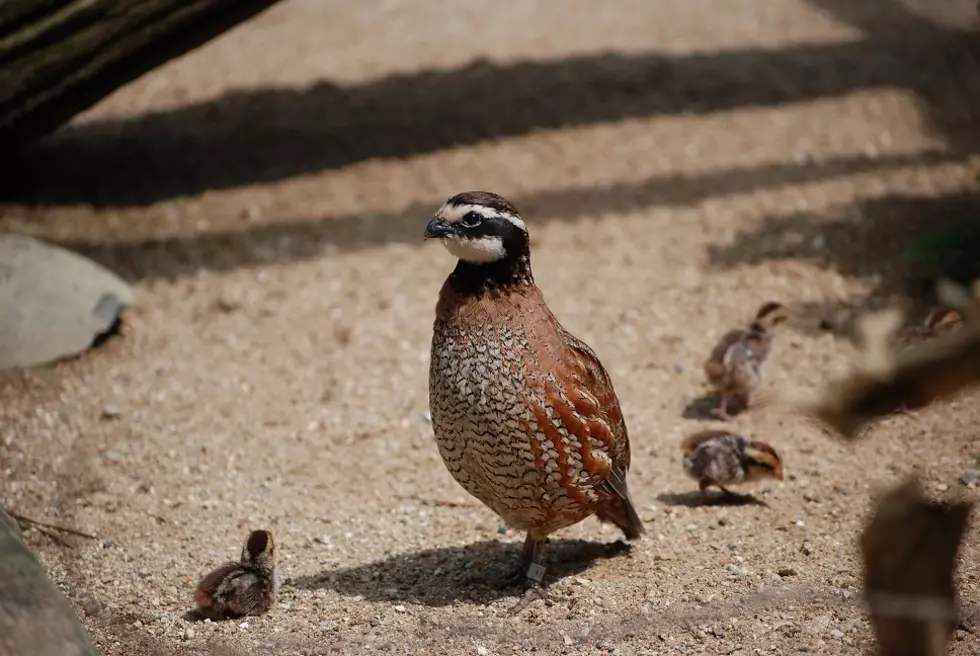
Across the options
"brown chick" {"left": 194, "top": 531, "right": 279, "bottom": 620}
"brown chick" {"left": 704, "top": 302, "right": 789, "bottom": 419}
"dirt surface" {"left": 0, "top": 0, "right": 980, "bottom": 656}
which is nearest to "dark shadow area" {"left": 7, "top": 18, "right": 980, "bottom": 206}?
"dirt surface" {"left": 0, "top": 0, "right": 980, "bottom": 656}

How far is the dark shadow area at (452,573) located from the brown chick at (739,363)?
1.89 meters

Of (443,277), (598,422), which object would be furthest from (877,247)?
(598,422)

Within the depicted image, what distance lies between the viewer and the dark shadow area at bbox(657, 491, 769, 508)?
7.05 m

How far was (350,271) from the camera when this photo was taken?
32.4 feet

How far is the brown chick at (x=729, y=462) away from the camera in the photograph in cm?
685

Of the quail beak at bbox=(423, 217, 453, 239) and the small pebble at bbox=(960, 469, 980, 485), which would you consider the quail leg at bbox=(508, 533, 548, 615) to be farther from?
the small pebble at bbox=(960, 469, 980, 485)

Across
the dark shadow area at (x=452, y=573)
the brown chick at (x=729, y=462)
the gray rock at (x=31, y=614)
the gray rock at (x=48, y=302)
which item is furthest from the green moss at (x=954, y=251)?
the gray rock at (x=31, y=614)

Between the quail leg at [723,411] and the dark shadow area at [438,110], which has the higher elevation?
the dark shadow area at [438,110]

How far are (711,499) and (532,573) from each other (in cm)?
165

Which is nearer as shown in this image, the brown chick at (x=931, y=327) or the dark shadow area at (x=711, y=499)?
the dark shadow area at (x=711, y=499)

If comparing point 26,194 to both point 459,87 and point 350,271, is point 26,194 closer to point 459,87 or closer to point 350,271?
point 350,271

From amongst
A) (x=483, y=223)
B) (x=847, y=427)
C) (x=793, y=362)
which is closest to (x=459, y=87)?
(x=793, y=362)

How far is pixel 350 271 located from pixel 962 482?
200 inches

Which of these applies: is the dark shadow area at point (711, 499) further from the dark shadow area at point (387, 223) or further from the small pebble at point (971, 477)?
the dark shadow area at point (387, 223)
